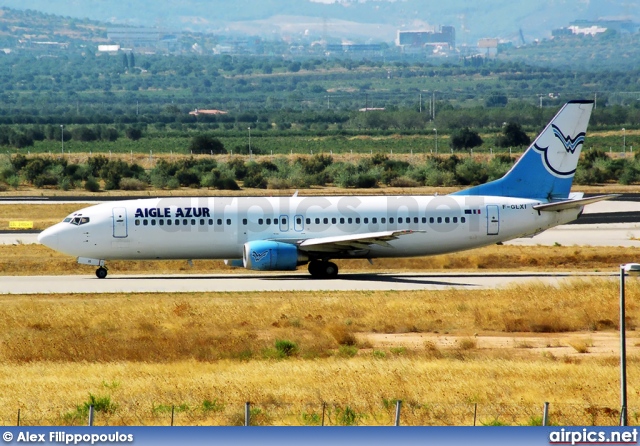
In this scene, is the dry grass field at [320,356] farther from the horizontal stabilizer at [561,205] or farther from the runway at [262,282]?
the horizontal stabilizer at [561,205]

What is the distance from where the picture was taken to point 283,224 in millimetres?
47406

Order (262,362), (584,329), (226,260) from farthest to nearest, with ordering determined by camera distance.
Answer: (226,260)
(584,329)
(262,362)

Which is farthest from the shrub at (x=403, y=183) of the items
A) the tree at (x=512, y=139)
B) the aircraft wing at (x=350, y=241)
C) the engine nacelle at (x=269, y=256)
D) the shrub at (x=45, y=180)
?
the tree at (x=512, y=139)

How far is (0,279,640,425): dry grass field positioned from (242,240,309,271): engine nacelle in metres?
4.33

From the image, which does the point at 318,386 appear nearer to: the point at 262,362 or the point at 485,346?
the point at 262,362

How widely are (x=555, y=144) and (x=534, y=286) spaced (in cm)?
982

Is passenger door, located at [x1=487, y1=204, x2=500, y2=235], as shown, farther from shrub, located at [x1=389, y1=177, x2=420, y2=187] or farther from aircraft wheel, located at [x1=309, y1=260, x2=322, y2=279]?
shrub, located at [x1=389, y1=177, x2=420, y2=187]

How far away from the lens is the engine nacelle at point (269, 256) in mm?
45656

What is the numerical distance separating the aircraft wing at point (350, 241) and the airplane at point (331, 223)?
0.05 m

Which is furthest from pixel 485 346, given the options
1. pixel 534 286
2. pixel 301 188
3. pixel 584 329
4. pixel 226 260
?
pixel 301 188

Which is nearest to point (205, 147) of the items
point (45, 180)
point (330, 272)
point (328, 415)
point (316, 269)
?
point (45, 180)

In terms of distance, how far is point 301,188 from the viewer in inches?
3597

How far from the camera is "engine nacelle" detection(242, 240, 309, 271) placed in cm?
4566

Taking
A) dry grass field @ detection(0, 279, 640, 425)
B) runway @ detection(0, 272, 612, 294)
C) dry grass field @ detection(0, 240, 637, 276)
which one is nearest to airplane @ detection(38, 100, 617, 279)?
runway @ detection(0, 272, 612, 294)
